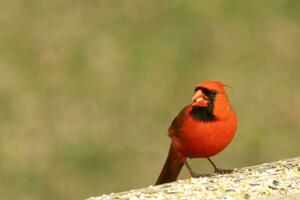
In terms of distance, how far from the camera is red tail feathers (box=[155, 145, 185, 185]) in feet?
10.9

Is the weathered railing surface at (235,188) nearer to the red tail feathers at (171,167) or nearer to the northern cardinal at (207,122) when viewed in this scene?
the northern cardinal at (207,122)

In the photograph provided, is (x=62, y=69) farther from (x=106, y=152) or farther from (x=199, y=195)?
(x=199, y=195)

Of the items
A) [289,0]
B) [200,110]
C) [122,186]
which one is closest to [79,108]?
[122,186]

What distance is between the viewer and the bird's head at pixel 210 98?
9.86 feet

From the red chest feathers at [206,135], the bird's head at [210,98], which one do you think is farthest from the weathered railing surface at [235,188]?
the bird's head at [210,98]

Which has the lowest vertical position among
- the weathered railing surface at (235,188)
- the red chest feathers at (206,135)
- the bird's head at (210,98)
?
the weathered railing surface at (235,188)

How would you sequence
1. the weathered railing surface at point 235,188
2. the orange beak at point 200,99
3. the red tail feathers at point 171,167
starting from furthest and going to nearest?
1. the red tail feathers at point 171,167
2. the orange beak at point 200,99
3. the weathered railing surface at point 235,188

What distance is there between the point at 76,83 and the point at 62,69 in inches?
6.0

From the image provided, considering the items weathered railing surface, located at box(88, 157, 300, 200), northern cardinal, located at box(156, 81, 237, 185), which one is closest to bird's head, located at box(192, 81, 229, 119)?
northern cardinal, located at box(156, 81, 237, 185)

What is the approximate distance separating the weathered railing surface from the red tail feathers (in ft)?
0.80

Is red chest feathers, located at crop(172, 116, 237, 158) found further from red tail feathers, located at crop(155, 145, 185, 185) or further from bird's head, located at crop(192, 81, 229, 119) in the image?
red tail feathers, located at crop(155, 145, 185, 185)

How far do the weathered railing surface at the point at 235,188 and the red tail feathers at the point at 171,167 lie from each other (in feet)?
0.80

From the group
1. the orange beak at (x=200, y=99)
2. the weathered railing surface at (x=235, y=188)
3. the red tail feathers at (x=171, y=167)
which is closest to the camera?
the weathered railing surface at (x=235, y=188)

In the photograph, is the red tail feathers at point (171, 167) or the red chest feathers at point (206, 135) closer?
the red chest feathers at point (206, 135)
